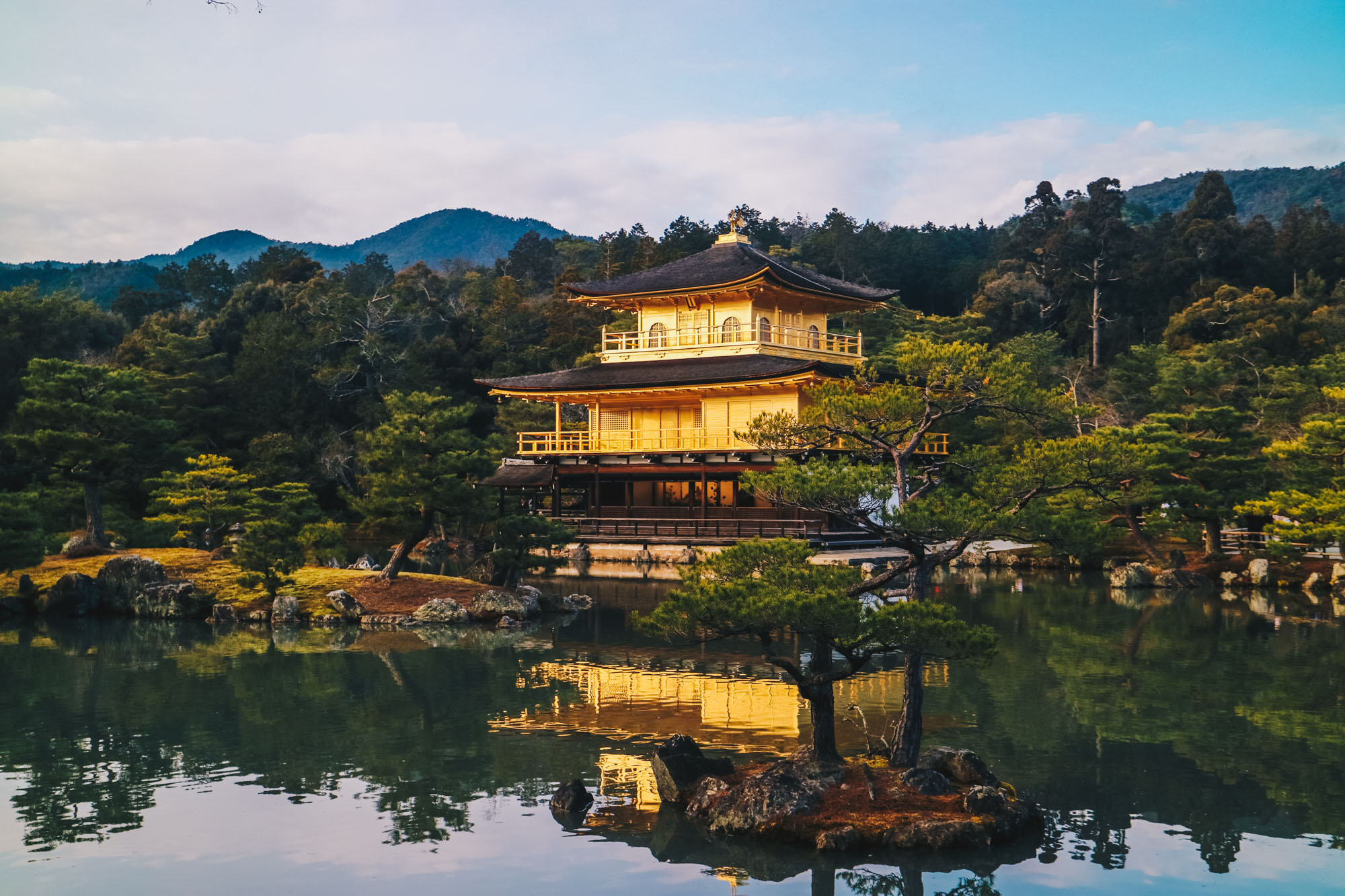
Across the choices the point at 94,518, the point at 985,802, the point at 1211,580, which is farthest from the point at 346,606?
the point at 1211,580

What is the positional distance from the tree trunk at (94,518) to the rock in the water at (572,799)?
2218 cm

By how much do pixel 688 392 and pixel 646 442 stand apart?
2.30m

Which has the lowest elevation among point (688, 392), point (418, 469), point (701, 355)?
point (418, 469)

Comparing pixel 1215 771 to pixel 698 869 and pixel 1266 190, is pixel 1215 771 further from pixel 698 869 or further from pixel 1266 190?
pixel 1266 190

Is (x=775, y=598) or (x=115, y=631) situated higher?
(x=775, y=598)

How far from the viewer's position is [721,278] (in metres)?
36.6

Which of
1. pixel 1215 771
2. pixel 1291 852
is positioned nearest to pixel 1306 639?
pixel 1215 771

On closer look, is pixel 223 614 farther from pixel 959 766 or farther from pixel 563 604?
pixel 959 766

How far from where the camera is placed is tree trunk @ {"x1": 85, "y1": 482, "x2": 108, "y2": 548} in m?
28.5

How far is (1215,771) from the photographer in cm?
1184

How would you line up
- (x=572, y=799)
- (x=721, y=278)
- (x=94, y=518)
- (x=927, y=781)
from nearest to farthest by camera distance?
(x=927, y=781) < (x=572, y=799) < (x=94, y=518) < (x=721, y=278)

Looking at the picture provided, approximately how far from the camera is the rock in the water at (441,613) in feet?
75.7

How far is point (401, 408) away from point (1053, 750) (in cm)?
1611

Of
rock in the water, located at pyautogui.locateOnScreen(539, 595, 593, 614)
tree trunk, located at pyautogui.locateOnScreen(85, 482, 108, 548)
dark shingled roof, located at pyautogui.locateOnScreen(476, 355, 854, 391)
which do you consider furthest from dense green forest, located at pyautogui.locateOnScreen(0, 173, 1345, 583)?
dark shingled roof, located at pyautogui.locateOnScreen(476, 355, 854, 391)
